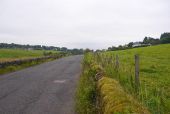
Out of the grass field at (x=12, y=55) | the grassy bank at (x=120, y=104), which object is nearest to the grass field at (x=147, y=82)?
the grassy bank at (x=120, y=104)

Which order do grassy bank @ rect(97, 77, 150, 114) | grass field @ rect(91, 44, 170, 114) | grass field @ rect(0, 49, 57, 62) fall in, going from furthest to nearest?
grass field @ rect(0, 49, 57, 62) → grass field @ rect(91, 44, 170, 114) → grassy bank @ rect(97, 77, 150, 114)

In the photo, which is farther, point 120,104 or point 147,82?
point 147,82

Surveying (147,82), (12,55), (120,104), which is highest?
(120,104)

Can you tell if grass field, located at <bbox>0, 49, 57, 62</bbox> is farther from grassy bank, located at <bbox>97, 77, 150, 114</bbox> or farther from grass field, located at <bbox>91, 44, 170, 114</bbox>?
grassy bank, located at <bbox>97, 77, 150, 114</bbox>

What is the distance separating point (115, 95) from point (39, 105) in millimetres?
5220

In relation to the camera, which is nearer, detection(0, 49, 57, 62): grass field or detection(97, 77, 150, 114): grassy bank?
detection(97, 77, 150, 114): grassy bank

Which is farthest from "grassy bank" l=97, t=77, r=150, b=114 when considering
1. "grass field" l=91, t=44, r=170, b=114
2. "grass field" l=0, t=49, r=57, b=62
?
"grass field" l=0, t=49, r=57, b=62

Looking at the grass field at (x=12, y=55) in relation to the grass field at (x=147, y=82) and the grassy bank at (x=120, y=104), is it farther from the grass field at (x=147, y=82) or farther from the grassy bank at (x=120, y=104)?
the grassy bank at (x=120, y=104)

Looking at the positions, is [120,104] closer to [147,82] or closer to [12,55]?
[147,82]

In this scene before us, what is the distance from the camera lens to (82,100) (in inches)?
521

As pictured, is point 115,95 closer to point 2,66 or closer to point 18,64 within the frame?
point 2,66

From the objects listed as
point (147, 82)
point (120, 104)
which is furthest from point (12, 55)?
point (120, 104)

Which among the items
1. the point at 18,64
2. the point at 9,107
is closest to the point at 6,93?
the point at 9,107

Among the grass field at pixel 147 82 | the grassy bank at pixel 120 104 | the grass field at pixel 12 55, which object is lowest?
the grass field at pixel 12 55
